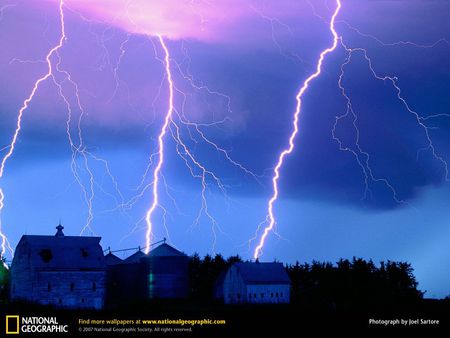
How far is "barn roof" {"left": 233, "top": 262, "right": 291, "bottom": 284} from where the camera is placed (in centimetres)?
5566

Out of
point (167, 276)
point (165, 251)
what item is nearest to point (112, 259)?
point (165, 251)

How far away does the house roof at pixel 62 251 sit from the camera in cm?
4627

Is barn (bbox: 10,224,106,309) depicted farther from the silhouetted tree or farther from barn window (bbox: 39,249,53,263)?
the silhouetted tree

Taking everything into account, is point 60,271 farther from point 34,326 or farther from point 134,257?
point 34,326

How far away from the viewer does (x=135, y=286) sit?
52.7 m

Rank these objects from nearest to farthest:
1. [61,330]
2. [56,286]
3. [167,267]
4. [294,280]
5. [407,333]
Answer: [61,330]
[407,333]
[56,286]
[167,267]
[294,280]

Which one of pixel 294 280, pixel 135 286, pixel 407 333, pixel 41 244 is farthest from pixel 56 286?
pixel 294 280

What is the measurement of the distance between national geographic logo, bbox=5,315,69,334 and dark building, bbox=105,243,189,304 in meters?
27.0

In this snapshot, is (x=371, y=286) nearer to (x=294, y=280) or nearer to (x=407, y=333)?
(x=294, y=280)

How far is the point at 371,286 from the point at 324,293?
4.37m

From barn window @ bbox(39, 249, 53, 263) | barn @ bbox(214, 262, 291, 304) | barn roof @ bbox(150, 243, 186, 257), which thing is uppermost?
barn roof @ bbox(150, 243, 186, 257)

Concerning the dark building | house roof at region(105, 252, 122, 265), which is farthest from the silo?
house roof at region(105, 252, 122, 265)

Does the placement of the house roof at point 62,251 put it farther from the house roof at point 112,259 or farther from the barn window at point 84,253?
the house roof at point 112,259

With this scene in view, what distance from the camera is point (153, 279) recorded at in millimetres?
51375
